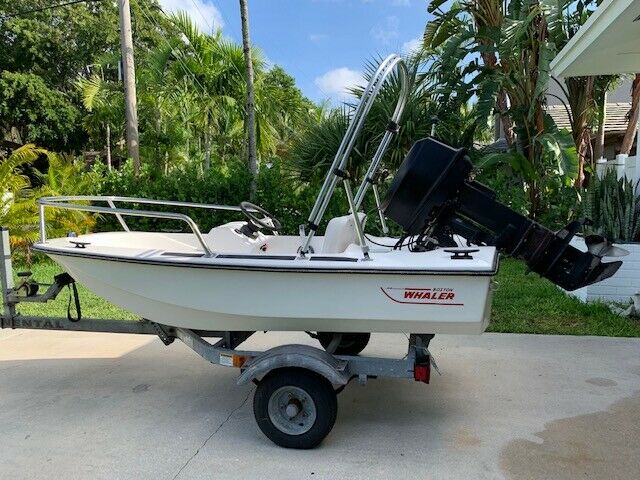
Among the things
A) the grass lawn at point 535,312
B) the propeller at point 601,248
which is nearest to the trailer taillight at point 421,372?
the propeller at point 601,248

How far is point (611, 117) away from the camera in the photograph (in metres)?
15.7

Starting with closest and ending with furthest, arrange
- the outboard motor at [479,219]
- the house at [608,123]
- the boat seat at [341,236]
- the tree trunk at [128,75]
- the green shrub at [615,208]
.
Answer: the outboard motor at [479,219] < the boat seat at [341,236] < the green shrub at [615,208] < the tree trunk at [128,75] < the house at [608,123]

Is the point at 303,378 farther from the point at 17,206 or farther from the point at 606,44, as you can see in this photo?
the point at 17,206

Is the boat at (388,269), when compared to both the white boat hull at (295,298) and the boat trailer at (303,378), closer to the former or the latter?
the white boat hull at (295,298)

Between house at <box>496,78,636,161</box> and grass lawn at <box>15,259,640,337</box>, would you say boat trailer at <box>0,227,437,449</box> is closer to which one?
grass lawn at <box>15,259,640,337</box>

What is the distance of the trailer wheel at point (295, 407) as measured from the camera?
3.38 m

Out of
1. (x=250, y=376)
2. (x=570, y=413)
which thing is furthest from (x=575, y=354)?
(x=250, y=376)

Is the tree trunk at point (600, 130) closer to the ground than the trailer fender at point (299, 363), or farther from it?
farther from it

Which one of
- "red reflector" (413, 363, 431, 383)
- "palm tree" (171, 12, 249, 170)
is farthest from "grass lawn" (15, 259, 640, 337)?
"palm tree" (171, 12, 249, 170)

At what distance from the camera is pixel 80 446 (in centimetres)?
349

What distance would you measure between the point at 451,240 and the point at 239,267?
4.56ft

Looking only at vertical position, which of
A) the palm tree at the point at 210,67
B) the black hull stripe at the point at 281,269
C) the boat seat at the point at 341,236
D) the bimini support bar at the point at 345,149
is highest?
the palm tree at the point at 210,67

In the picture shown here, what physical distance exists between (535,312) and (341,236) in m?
3.59

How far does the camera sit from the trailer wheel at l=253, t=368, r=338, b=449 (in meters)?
3.38
